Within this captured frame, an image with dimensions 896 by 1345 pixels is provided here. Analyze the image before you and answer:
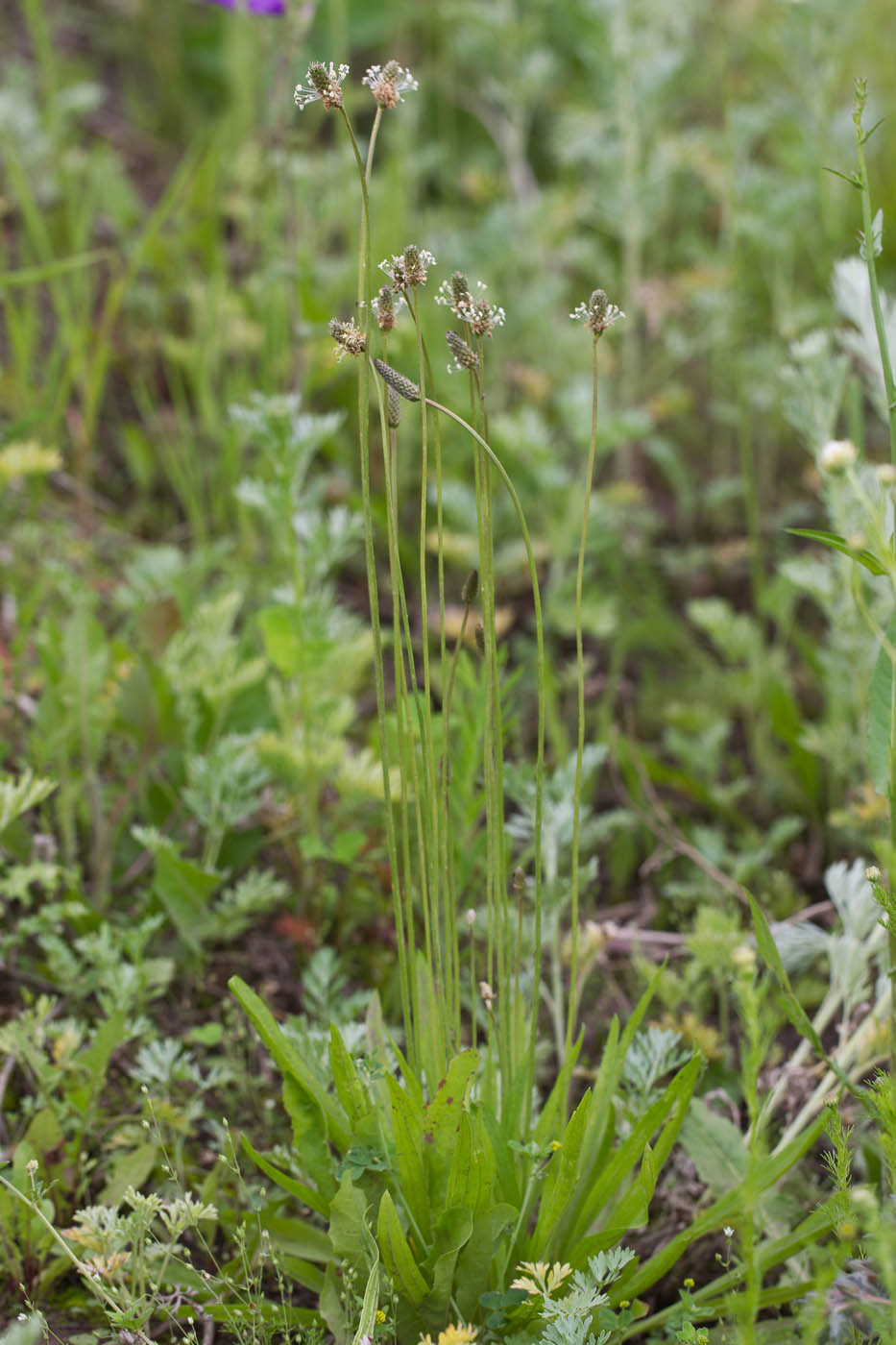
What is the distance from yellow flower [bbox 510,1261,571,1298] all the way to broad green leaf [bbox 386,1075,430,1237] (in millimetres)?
113

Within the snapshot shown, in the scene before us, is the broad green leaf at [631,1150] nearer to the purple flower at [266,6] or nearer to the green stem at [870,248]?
the green stem at [870,248]

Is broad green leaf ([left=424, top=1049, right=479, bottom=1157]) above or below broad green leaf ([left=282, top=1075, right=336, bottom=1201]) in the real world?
above

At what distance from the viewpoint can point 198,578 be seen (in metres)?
2.39

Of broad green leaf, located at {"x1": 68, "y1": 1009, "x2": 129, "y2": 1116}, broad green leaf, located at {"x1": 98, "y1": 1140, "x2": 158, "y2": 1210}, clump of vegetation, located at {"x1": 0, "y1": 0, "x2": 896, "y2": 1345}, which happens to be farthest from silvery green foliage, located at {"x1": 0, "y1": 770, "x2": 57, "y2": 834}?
broad green leaf, located at {"x1": 98, "y1": 1140, "x2": 158, "y2": 1210}

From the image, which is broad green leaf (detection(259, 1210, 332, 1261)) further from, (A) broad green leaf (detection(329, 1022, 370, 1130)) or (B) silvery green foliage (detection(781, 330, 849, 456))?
(B) silvery green foliage (detection(781, 330, 849, 456))

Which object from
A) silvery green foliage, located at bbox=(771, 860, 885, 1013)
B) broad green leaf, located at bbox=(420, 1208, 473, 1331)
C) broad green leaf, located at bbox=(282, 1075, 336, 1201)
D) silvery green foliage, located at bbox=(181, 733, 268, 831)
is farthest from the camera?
silvery green foliage, located at bbox=(181, 733, 268, 831)

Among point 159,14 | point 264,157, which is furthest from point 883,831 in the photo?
point 159,14

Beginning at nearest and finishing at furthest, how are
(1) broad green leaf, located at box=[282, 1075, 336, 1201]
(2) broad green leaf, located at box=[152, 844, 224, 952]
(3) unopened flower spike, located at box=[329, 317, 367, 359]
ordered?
(3) unopened flower spike, located at box=[329, 317, 367, 359], (1) broad green leaf, located at box=[282, 1075, 336, 1201], (2) broad green leaf, located at box=[152, 844, 224, 952]

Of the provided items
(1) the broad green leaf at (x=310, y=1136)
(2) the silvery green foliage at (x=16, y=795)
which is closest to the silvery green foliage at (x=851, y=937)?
(1) the broad green leaf at (x=310, y=1136)

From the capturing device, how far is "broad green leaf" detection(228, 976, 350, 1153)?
1236mm

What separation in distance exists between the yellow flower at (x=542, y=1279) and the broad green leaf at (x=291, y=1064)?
0.73ft

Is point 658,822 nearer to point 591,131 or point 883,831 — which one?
point 883,831

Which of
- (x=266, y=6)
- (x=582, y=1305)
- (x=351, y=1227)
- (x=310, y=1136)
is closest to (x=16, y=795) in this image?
(x=310, y=1136)

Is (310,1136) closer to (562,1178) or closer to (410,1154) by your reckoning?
(410,1154)
